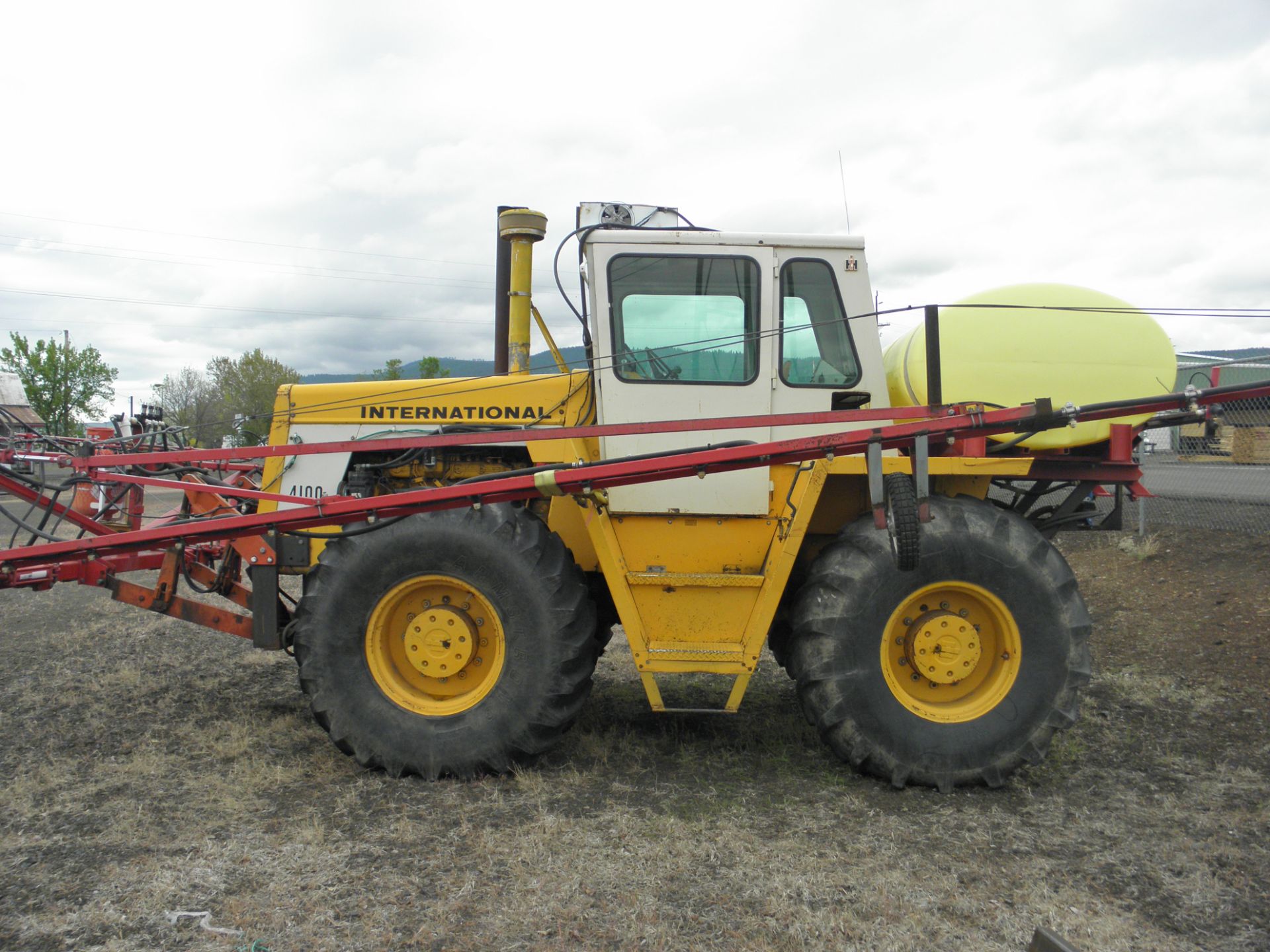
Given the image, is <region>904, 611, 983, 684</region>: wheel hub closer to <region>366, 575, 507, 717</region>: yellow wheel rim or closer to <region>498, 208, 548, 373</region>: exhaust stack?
<region>366, 575, 507, 717</region>: yellow wheel rim

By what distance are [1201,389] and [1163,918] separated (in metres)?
2.12

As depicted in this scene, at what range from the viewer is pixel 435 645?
14.6ft

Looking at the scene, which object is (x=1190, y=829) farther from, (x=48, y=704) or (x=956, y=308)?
(x=48, y=704)

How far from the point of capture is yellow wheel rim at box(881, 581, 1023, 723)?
427 centimetres

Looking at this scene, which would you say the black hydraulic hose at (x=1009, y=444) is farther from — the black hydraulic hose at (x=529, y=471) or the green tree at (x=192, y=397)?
the green tree at (x=192, y=397)

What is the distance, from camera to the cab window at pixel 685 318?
4547 millimetres

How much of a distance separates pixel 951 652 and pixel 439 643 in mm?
2515

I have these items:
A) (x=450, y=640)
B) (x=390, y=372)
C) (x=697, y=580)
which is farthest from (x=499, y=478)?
(x=390, y=372)

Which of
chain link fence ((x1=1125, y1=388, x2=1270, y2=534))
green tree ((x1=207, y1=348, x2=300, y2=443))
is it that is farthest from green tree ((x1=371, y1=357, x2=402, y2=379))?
chain link fence ((x1=1125, y1=388, x2=1270, y2=534))

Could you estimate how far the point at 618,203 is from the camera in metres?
4.87

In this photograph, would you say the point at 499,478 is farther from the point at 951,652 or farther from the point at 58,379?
the point at 58,379

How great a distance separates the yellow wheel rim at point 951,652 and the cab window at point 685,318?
1.44 meters

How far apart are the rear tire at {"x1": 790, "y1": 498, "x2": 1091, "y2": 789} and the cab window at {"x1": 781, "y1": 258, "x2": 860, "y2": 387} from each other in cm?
88

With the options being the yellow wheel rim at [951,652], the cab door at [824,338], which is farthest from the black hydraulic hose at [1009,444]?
the yellow wheel rim at [951,652]
